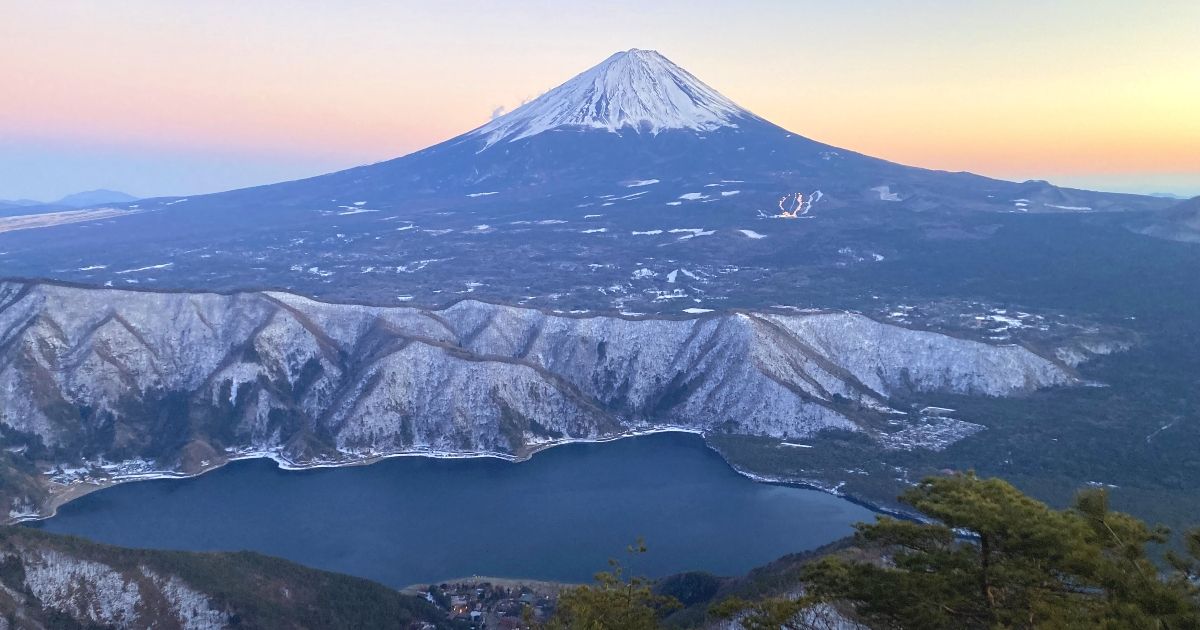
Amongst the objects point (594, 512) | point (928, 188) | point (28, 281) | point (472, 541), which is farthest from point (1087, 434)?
point (928, 188)

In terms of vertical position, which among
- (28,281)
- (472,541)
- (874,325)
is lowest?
→ (472,541)

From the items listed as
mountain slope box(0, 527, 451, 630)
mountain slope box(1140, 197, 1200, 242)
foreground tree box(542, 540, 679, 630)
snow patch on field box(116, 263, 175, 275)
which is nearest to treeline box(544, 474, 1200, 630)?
foreground tree box(542, 540, 679, 630)

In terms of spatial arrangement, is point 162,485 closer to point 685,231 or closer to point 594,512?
point 594,512

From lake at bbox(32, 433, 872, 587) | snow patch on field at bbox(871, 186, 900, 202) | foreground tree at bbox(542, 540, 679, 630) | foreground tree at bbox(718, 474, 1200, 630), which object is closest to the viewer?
foreground tree at bbox(718, 474, 1200, 630)

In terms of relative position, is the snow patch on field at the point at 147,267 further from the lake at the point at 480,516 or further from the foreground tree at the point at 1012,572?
the foreground tree at the point at 1012,572

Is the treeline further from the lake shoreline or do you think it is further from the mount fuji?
the mount fuji

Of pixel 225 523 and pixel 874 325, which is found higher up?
pixel 874 325
